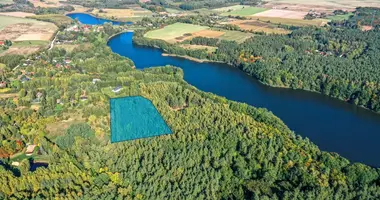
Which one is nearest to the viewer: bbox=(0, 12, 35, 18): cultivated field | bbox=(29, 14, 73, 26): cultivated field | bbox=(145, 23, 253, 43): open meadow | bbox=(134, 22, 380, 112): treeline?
bbox=(134, 22, 380, 112): treeline

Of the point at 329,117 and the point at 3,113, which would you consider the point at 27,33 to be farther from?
the point at 329,117

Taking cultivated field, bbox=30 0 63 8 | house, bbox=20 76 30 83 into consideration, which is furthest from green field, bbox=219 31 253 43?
cultivated field, bbox=30 0 63 8

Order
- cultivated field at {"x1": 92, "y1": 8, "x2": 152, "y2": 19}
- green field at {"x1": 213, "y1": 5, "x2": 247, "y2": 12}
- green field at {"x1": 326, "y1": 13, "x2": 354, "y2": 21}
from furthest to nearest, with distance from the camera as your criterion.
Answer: green field at {"x1": 213, "y1": 5, "x2": 247, "y2": 12} < cultivated field at {"x1": 92, "y1": 8, "x2": 152, "y2": 19} < green field at {"x1": 326, "y1": 13, "x2": 354, "y2": 21}

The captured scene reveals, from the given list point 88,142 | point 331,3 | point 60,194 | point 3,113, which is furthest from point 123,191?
point 331,3

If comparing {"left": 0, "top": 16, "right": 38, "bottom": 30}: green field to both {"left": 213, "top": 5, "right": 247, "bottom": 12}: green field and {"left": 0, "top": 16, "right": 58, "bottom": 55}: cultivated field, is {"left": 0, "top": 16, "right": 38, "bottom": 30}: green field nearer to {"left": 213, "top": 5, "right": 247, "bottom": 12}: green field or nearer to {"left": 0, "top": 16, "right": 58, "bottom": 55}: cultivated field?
{"left": 0, "top": 16, "right": 58, "bottom": 55}: cultivated field

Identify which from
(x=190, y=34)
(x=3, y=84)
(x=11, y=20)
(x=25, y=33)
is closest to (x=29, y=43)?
(x=25, y=33)

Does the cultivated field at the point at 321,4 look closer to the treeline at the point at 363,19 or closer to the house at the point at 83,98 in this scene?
the treeline at the point at 363,19
